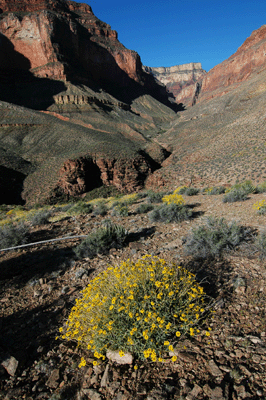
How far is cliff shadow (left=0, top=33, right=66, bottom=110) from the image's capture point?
5175cm

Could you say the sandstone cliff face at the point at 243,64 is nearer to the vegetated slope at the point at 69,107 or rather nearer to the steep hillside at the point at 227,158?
the vegetated slope at the point at 69,107

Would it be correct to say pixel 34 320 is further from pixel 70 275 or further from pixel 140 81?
pixel 140 81

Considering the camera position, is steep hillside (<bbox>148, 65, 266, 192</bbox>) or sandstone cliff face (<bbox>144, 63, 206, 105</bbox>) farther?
sandstone cliff face (<bbox>144, 63, 206, 105</bbox>)

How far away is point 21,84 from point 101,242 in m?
72.6

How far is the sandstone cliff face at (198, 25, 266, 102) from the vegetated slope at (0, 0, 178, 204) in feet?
101

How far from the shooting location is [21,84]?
5794 centimetres

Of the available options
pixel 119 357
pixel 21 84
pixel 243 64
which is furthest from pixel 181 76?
pixel 119 357

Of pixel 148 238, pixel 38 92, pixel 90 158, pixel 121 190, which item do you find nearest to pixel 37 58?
pixel 38 92

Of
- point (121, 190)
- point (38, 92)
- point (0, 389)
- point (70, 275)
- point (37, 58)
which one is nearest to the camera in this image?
point (0, 389)

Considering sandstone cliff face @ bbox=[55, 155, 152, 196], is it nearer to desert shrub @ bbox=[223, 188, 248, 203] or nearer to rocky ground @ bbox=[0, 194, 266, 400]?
desert shrub @ bbox=[223, 188, 248, 203]

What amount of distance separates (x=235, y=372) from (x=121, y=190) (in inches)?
1009

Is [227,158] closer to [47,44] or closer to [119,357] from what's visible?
[119,357]

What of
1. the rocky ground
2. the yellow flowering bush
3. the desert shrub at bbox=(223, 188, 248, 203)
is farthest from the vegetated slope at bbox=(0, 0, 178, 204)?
the rocky ground

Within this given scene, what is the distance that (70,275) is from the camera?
405cm
